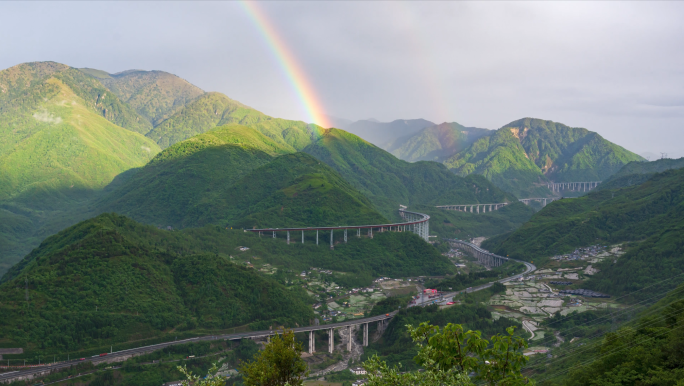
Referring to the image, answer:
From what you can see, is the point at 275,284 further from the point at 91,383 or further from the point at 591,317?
the point at 591,317

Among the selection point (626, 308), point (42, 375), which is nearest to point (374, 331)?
point (626, 308)

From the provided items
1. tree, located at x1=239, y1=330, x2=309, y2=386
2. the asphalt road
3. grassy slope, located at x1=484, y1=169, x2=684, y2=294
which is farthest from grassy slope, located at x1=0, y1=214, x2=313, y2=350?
grassy slope, located at x1=484, y1=169, x2=684, y2=294

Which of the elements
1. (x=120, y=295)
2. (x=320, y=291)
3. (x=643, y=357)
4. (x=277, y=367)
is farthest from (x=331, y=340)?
(x=277, y=367)

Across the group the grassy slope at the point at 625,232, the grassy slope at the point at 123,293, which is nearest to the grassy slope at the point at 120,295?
the grassy slope at the point at 123,293

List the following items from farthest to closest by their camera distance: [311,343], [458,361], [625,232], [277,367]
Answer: [625,232], [311,343], [277,367], [458,361]

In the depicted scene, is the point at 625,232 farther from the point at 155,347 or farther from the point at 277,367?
the point at 277,367

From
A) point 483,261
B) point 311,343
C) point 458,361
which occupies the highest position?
point 458,361
